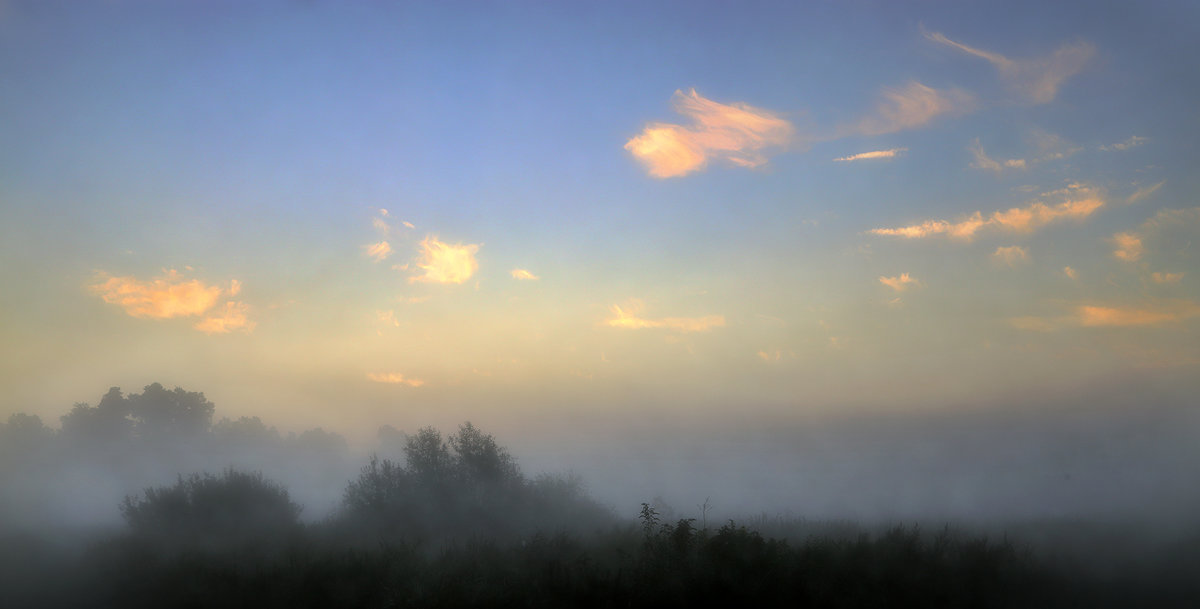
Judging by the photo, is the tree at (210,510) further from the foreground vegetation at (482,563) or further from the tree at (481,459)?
the tree at (481,459)

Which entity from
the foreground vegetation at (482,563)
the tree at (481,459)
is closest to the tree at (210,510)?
the foreground vegetation at (482,563)

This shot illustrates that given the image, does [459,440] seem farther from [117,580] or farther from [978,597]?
[978,597]

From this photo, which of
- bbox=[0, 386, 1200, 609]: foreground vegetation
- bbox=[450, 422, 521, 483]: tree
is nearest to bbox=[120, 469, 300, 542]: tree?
bbox=[0, 386, 1200, 609]: foreground vegetation

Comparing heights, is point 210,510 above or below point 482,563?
above

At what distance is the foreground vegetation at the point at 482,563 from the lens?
1883 centimetres

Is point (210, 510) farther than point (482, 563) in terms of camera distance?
Yes

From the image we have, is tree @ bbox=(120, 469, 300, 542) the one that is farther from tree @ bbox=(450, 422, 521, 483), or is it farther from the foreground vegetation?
tree @ bbox=(450, 422, 521, 483)

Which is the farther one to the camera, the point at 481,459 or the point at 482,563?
the point at 481,459

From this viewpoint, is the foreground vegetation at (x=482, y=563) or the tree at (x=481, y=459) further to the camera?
the tree at (x=481, y=459)

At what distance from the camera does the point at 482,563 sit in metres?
20.9

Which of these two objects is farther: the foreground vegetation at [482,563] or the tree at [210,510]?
the tree at [210,510]

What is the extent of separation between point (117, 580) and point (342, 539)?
8.26m

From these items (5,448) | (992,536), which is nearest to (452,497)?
(992,536)

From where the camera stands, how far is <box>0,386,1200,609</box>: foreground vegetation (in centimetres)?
1883
